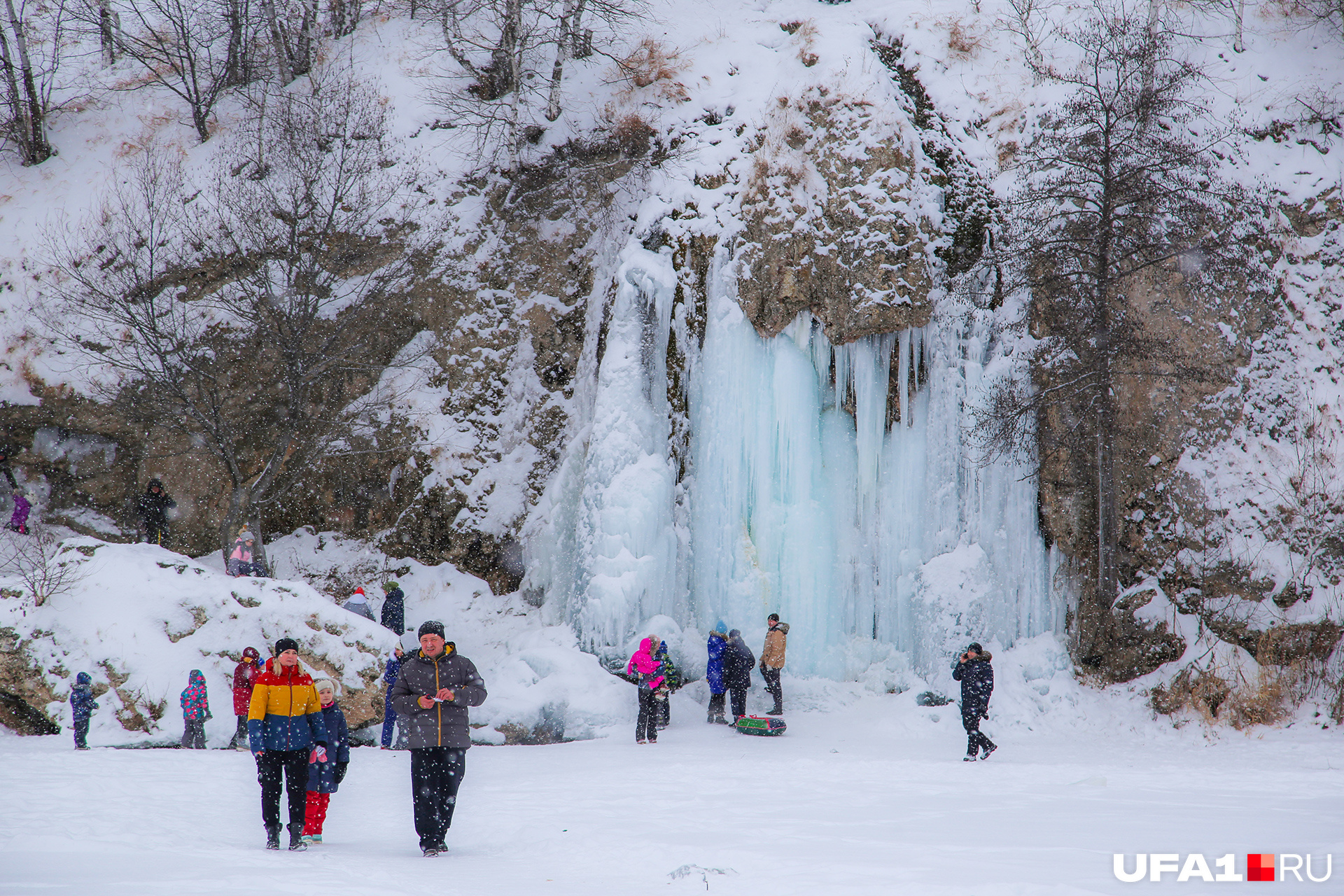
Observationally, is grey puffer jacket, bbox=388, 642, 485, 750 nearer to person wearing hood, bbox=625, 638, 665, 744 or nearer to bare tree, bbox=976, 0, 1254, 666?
person wearing hood, bbox=625, 638, 665, 744

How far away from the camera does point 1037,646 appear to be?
12203 mm

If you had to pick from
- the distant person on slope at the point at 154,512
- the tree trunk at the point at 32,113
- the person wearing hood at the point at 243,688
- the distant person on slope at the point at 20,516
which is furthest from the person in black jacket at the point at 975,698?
the tree trunk at the point at 32,113

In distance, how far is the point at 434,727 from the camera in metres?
5.36

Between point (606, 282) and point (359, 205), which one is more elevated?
point (359, 205)

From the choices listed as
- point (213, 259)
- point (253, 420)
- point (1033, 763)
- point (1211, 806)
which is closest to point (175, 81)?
point (213, 259)

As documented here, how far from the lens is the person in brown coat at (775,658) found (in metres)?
11.9

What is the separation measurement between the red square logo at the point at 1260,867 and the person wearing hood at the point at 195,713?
949 centimetres

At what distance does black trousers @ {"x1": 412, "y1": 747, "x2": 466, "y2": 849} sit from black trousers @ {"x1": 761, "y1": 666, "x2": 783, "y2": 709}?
22.9 feet

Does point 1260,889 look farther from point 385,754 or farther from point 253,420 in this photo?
point 253,420

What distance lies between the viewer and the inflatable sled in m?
11.1

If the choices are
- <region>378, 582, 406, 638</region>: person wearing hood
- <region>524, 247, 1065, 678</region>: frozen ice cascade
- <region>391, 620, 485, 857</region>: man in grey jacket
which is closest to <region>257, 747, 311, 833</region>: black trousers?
<region>391, 620, 485, 857</region>: man in grey jacket

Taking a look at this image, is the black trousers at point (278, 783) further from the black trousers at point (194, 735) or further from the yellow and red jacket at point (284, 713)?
the black trousers at point (194, 735)

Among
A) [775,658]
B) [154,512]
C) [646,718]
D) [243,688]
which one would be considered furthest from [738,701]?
[154,512]

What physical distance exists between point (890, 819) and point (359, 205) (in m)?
13.5
